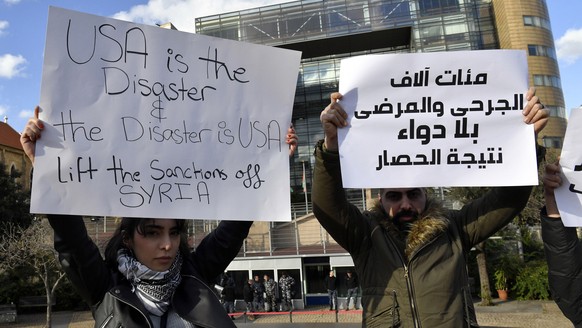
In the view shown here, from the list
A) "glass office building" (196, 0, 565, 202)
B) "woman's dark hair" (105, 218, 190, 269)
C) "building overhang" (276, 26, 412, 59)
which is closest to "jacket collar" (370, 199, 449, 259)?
"woman's dark hair" (105, 218, 190, 269)

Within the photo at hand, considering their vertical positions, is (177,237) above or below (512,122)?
below

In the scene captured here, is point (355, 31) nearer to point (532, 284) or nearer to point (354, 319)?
point (532, 284)

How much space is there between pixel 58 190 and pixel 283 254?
17758 millimetres

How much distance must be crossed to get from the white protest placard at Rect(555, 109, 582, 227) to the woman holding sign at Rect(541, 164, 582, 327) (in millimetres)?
59

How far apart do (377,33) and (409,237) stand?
41.5 metres

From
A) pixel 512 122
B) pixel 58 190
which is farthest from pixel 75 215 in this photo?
pixel 512 122

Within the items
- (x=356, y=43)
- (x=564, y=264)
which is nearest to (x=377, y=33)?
(x=356, y=43)

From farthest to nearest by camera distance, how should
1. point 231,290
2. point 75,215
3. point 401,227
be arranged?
point 231,290 → point 401,227 → point 75,215

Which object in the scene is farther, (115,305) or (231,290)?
(231,290)

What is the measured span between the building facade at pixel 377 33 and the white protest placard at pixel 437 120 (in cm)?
3339

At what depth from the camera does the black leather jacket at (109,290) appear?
2.08m

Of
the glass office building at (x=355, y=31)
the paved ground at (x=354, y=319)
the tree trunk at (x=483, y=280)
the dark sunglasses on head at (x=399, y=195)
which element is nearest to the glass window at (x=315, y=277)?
the paved ground at (x=354, y=319)

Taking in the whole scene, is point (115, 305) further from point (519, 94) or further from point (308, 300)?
point (308, 300)

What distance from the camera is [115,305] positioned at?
2.10m
